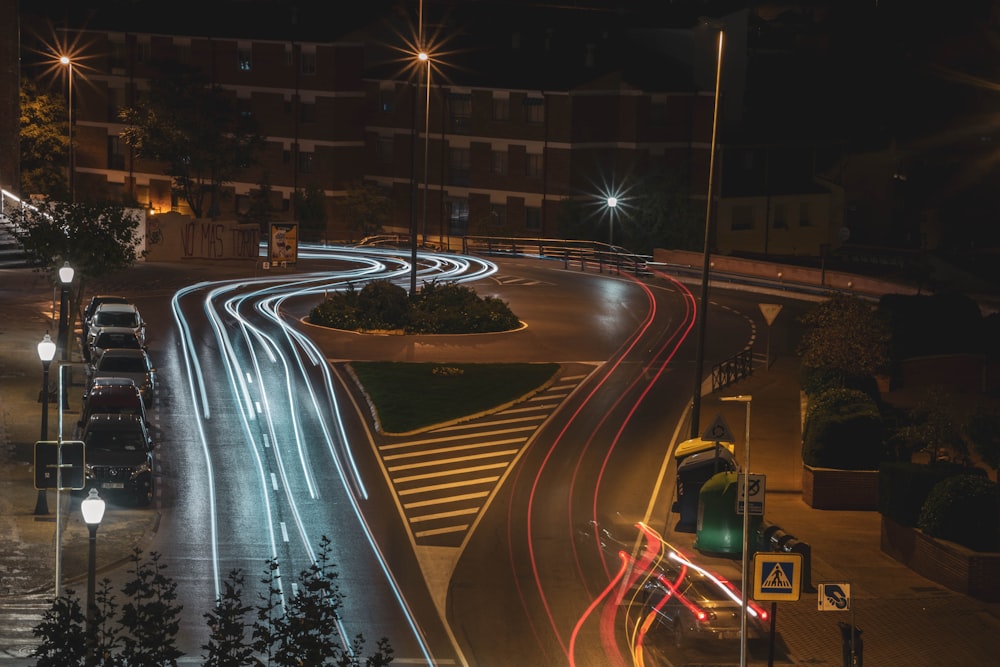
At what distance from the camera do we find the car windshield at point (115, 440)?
29.2m

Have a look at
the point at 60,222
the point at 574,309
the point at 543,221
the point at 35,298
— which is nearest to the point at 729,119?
the point at 543,221

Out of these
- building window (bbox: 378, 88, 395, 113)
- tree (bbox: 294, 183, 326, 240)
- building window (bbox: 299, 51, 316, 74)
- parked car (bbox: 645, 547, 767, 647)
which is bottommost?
parked car (bbox: 645, 547, 767, 647)

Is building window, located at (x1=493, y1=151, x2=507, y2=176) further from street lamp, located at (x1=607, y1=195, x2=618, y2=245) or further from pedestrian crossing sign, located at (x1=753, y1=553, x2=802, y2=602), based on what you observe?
pedestrian crossing sign, located at (x1=753, y1=553, x2=802, y2=602)

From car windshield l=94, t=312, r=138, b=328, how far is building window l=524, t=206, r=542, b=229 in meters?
37.4

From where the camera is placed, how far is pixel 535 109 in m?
76.2

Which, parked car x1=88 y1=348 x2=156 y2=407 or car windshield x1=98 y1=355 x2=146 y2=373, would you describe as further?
car windshield x1=98 y1=355 x2=146 y2=373

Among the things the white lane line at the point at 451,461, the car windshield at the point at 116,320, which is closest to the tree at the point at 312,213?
the car windshield at the point at 116,320

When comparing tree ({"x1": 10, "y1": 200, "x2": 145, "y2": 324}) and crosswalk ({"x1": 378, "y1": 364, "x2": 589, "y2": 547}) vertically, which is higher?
tree ({"x1": 10, "y1": 200, "x2": 145, "y2": 324})

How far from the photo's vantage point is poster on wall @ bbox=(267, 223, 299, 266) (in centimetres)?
6072

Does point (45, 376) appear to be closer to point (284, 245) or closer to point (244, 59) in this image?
point (284, 245)

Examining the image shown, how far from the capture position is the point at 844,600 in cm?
1983

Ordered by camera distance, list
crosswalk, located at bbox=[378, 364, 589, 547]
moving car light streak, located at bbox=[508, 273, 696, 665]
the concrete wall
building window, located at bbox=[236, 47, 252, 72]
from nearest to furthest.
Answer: moving car light streak, located at bbox=[508, 273, 696, 665]
crosswalk, located at bbox=[378, 364, 589, 547]
the concrete wall
building window, located at bbox=[236, 47, 252, 72]

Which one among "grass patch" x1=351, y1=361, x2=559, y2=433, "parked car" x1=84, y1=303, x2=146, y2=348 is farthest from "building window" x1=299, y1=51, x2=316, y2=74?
"grass patch" x1=351, y1=361, x2=559, y2=433

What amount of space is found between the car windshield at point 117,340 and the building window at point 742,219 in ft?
147
